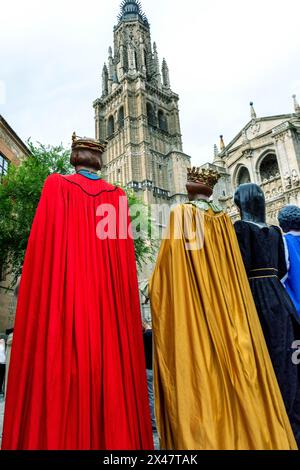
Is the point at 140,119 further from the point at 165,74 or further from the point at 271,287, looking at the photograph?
the point at 271,287

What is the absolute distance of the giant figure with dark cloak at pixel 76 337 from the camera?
1.80 meters

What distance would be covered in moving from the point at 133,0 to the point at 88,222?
193 ft

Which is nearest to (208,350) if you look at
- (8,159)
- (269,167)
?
(8,159)

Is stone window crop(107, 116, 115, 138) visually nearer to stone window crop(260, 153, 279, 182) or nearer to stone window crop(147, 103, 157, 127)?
stone window crop(147, 103, 157, 127)

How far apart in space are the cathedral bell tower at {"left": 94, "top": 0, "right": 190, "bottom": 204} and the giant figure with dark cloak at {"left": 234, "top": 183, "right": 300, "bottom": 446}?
29582mm

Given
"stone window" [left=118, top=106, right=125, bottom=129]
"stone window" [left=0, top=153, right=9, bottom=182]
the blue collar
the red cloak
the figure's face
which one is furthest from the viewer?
"stone window" [left=118, top=106, right=125, bottom=129]

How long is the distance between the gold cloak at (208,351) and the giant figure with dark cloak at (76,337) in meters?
0.19

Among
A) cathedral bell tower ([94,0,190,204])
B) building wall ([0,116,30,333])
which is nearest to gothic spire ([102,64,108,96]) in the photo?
cathedral bell tower ([94,0,190,204])

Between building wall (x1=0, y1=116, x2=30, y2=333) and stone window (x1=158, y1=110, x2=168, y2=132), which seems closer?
building wall (x1=0, y1=116, x2=30, y2=333)

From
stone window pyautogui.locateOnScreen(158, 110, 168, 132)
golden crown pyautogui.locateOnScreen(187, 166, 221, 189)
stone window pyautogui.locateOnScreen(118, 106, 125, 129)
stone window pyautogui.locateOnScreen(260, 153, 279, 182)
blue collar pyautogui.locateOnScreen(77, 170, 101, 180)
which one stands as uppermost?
stone window pyautogui.locateOnScreen(158, 110, 168, 132)

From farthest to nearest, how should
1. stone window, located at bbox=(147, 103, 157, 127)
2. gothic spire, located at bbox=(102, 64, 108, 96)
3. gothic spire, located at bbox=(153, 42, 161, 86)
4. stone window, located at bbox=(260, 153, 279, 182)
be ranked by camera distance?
1. gothic spire, located at bbox=(153, 42, 161, 86)
2. gothic spire, located at bbox=(102, 64, 108, 96)
3. stone window, located at bbox=(147, 103, 157, 127)
4. stone window, located at bbox=(260, 153, 279, 182)

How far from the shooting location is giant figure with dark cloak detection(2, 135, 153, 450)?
70.9 inches

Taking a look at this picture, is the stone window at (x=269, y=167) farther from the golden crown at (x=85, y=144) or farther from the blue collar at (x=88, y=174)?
the blue collar at (x=88, y=174)

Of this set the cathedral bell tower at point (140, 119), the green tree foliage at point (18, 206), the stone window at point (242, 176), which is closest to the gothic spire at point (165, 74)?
the cathedral bell tower at point (140, 119)
